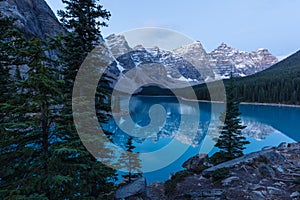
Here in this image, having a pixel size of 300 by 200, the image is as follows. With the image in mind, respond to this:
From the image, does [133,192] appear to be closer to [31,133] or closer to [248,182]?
[31,133]

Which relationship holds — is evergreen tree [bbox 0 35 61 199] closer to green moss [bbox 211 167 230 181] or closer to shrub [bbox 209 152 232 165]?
green moss [bbox 211 167 230 181]

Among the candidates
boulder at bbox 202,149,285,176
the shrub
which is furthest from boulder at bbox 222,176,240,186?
the shrub

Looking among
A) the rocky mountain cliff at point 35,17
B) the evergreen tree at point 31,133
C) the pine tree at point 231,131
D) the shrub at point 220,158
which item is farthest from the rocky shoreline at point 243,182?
the rocky mountain cliff at point 35,17

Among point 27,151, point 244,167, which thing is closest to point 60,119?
point 27,151

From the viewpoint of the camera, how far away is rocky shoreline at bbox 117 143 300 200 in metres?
6.53

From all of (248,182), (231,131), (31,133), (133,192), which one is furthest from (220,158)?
(31,133)

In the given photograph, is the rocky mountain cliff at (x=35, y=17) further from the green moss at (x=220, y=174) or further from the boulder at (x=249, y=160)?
the green moss at (x=220, y=174)

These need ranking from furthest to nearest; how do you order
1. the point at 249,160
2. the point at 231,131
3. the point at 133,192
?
1. the point at 231,131
2. the point at 249,160
3. the point at 133,192

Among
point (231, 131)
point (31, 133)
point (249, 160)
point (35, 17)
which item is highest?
point (35, 17)

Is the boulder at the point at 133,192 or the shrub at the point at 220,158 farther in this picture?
the shrub at the point at 220,158

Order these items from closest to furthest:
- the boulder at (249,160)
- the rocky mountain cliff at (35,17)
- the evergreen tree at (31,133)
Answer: the evergreen tree at (31,133) → the boulder at (249,160) → the rocky mountain cliff at (35,17)

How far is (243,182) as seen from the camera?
7.32 meters

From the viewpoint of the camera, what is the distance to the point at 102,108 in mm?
7266

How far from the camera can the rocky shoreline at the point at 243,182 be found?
6.53 m
